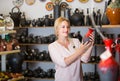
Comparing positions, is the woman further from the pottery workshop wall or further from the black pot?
the pottery workshop wall

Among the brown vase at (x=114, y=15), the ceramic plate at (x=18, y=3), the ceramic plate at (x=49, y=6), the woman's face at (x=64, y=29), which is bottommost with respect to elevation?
the woman's face at (x=64, y=29)

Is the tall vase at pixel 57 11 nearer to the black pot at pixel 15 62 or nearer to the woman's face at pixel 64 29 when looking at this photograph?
the black pot at pixel 15 62

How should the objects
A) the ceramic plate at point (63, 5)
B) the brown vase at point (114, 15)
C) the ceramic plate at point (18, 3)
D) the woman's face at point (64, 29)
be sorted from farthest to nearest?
1. the ceramic plate at point (18, 3)
2. the ceramic plate at point (63, 5)
3. the woman's face at point (64, 29)
4. the brown vase at point (114, 15)

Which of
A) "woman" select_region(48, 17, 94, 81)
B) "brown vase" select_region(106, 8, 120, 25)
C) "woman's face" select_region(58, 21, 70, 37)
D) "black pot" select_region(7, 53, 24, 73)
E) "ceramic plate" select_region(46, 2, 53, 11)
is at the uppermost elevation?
"ceramic plate" select_region(46, 2, 53, 11)

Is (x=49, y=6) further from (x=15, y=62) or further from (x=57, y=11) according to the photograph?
(x=15, y=62)

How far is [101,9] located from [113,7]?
3.25 m

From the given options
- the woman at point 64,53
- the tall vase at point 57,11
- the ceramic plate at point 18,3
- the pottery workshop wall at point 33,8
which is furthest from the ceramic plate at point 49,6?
the woman at point 64,53

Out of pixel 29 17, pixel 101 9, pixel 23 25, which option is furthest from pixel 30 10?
pixel 101 9

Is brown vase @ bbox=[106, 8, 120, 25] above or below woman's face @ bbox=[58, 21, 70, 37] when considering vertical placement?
above

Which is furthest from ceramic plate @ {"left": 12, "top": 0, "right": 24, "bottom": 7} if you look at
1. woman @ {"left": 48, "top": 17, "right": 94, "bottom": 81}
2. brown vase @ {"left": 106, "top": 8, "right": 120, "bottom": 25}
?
brown vase @ {"left": 106, "top": 8, "right": 120, "bottom": 25}

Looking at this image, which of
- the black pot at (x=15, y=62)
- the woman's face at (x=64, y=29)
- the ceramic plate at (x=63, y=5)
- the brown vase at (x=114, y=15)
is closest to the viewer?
the brown vase at (x=114, y=15)

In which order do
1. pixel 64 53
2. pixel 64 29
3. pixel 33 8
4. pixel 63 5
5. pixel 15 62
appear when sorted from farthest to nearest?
1. pixel 33 8
2. pixel 63 5
3. pixel 15 62
4. pixel 64 53
5. pixel 64 29

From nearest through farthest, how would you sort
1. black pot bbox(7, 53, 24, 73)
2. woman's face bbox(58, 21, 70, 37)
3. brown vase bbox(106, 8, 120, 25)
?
brown vase bbox(106, 8, 120, 25) < woman's face bbox(58, 21, 70, 37) < black pot bbox(7, 53, 24, 73)

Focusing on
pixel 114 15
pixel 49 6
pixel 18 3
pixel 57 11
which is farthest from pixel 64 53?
pixel 18 3
